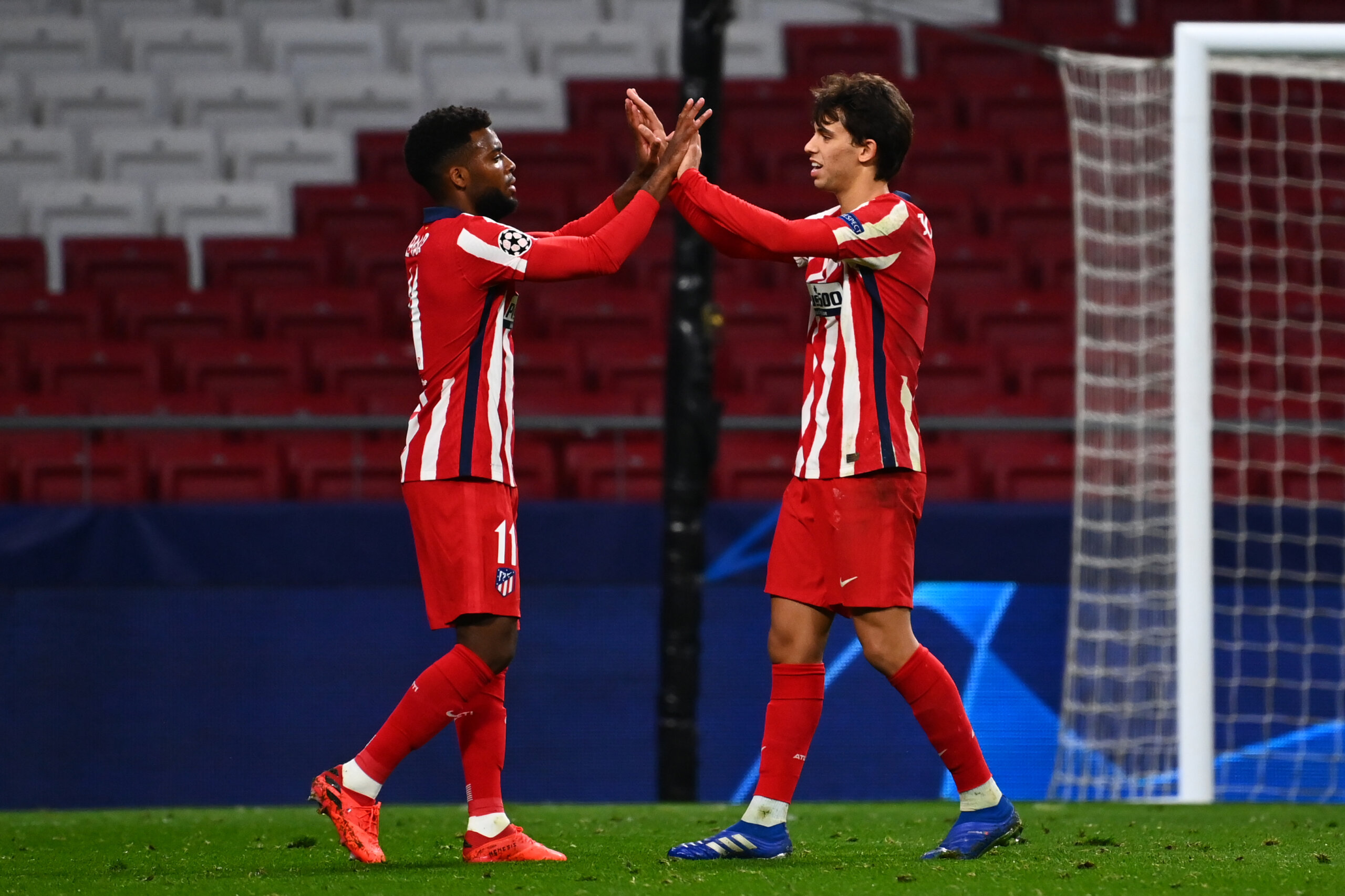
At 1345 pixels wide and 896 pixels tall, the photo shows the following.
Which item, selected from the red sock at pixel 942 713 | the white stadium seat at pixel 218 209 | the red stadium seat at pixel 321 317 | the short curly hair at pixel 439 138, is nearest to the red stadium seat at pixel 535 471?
the red stadium seat at pixel 321 317

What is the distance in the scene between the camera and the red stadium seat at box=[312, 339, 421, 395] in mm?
8914

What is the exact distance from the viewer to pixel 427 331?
3.78 metres

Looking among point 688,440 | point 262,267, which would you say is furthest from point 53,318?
point 688,440

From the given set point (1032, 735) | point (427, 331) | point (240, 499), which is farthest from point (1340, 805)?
point (240, 499)

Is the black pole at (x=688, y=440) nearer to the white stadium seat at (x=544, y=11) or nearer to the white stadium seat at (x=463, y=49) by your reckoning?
the white stadium seat at (x=463, y=49)

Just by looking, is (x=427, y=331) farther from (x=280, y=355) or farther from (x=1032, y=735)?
(x=280, y=355)

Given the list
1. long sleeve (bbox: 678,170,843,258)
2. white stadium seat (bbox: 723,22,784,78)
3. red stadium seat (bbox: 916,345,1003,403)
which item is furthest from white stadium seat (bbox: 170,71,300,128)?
long sleeve (bbox: 678,170,843,258)

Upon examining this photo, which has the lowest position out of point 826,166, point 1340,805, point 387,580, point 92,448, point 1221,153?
point 1340,805

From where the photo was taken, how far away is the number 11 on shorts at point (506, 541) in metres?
3.68

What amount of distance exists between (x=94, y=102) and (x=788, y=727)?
9966 millimetres

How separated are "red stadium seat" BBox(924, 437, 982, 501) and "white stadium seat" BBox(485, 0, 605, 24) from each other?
6.23m

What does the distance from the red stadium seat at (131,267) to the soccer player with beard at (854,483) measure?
723 cm

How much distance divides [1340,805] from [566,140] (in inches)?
283

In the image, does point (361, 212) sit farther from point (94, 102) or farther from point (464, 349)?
point (464, 349)
